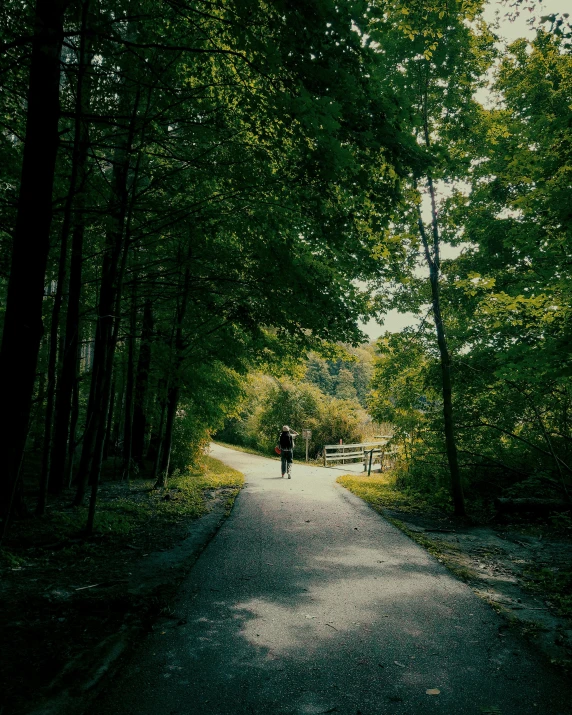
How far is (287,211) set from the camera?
8203 millimetres

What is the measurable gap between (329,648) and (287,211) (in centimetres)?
668

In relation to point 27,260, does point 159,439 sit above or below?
below

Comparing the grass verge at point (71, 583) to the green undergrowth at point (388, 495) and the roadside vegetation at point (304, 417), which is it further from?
the roadside vegetation at point (304, 417)

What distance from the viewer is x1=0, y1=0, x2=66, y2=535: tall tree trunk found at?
210 inches

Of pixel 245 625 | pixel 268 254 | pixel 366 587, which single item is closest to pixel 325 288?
pixel 268 254

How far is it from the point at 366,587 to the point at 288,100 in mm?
5226

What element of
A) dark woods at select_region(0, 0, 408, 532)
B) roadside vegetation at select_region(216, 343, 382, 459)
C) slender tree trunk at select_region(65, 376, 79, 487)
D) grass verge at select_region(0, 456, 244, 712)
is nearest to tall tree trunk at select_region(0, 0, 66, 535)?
dark woods at select_region(0, 0, 408, 532)

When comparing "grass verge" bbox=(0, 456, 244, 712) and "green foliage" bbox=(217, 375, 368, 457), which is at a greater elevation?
"green foliage" bbox=(217, 375, 368, 457)

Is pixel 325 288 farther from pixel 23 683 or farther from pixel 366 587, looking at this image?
pixel 23 683

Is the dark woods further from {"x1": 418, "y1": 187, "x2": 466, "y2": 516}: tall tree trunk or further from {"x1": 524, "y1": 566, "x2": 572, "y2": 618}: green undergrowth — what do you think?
{"x1": 524, "y1": 566, "x2": 572, "y2": 618}: green undergrowth

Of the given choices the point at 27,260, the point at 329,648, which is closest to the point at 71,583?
the point at 329,648

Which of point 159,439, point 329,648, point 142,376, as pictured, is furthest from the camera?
point 142,376

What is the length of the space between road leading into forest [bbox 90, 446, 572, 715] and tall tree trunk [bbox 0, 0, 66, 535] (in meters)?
2.73

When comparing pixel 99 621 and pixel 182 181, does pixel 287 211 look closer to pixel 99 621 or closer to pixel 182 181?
pixel 182 181
